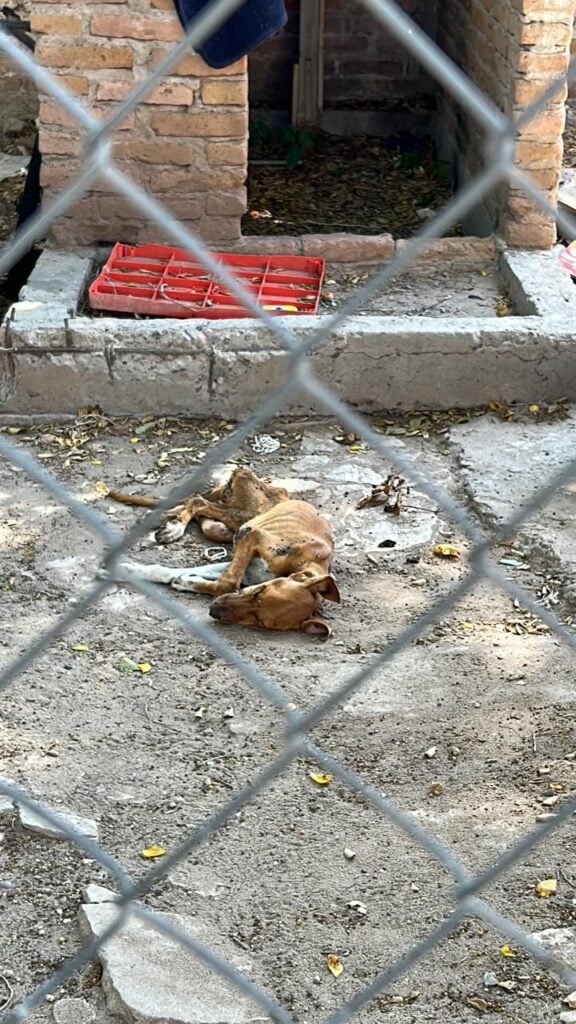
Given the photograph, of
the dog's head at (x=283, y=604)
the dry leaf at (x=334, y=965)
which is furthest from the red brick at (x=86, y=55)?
the dry leaf at (x=334, y=965)

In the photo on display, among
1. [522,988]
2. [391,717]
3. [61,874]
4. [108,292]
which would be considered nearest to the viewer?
[522,988]

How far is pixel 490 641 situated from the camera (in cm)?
382

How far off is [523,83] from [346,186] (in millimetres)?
1960

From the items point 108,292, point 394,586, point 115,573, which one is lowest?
point 394,586

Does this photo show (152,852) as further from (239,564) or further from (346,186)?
(346,186)

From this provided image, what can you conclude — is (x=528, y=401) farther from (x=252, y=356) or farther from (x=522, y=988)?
(x=522, y=988)

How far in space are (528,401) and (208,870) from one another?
108 inches

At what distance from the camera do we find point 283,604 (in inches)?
151

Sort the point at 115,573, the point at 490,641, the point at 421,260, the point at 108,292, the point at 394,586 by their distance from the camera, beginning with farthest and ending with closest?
1. the point at 421,260
2. the point at 108,292
3. the point at 394,586
4. the point at 490,641
5. the point at 115,573

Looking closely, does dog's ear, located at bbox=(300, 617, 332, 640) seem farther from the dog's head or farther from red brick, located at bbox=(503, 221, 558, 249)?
red brick, located at bbox=(503, 221, 558, 249)

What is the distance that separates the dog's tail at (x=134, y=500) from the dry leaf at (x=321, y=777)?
147 cm

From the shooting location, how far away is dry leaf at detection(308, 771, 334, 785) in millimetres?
3251

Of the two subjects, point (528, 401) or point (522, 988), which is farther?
point (528, 401)

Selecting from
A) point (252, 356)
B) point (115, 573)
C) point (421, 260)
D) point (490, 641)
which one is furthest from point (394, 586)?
point (115, 573)
